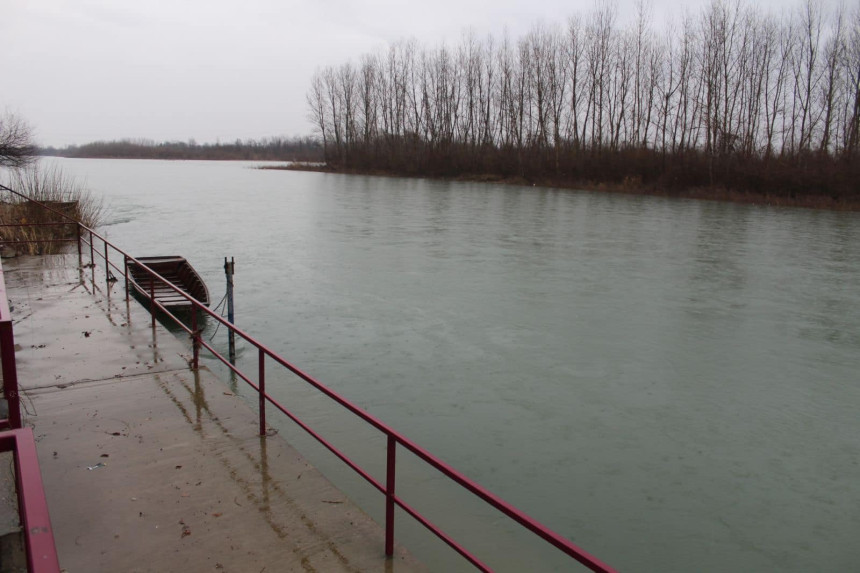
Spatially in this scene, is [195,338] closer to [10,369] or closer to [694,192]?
[10,369]

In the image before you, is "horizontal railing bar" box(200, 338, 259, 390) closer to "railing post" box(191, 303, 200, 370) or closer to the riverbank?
"railing post" box(191, 303, 200, 370)

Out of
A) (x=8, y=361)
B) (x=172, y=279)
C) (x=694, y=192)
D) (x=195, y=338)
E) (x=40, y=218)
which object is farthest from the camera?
(x=694, y=192)

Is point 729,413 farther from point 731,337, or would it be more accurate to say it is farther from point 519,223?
point 519,223

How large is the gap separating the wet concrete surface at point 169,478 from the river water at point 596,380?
1236 millimetres

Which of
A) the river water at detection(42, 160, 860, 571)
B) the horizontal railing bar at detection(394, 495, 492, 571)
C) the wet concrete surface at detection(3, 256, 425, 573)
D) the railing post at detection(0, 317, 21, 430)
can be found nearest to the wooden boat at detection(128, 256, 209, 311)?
the river water at detection(42, 160, 860, 571)

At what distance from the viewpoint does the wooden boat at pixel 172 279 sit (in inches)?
463

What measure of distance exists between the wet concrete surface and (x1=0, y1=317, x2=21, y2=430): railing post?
91cm

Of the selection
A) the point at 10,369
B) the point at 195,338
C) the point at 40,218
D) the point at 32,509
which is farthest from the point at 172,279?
the point at 32,509

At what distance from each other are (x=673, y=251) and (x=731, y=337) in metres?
10.1

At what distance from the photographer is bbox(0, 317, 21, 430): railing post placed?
8.84 ft

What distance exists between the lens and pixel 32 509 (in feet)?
5.15

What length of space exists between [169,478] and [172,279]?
32.1ft

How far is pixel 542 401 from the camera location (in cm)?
797

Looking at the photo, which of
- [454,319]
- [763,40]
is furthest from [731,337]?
[763,40]
